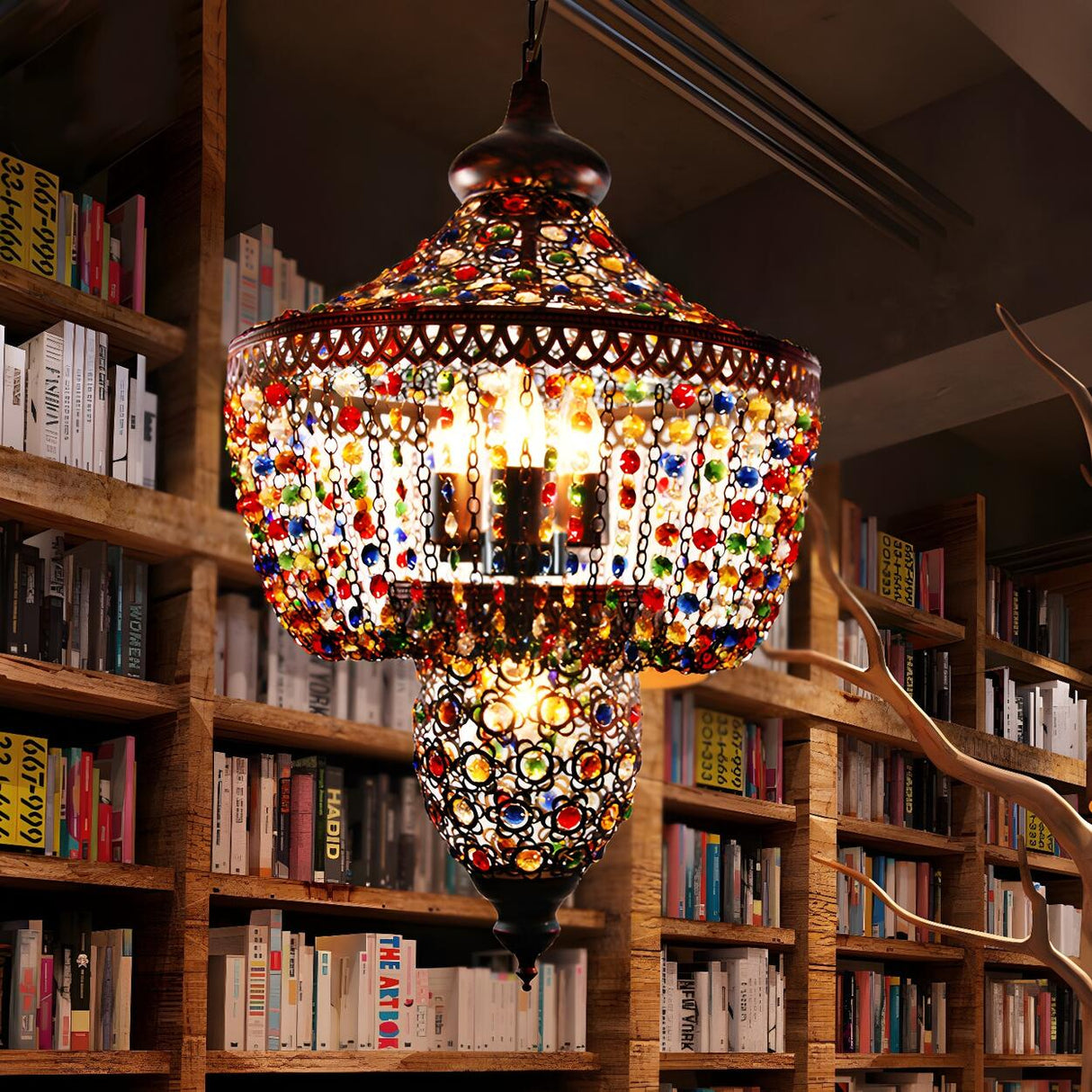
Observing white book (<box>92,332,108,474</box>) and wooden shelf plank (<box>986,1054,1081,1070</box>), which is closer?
white book (<box>92,332,108,474</box>)

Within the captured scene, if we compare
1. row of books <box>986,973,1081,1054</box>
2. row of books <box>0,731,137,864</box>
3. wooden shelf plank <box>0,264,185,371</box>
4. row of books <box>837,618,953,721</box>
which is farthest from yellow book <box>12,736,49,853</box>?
row of books <box>986,973,1081,1054</box>

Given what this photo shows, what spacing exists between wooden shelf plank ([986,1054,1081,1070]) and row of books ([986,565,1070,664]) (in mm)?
837

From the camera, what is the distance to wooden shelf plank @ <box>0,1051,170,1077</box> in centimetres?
211

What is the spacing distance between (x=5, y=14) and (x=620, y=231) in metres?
1.48

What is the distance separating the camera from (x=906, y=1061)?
11.1 feet

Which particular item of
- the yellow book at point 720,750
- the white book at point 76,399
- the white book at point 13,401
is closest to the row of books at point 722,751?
the yellow book at point 720,750

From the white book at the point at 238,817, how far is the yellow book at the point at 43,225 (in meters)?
0.82

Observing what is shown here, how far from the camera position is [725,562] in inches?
39.4

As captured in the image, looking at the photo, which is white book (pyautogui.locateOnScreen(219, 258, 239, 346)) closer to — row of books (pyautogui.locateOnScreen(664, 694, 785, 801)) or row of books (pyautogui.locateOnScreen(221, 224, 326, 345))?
row of books (pyautogui.locateOnScreen(221, 224, 326, 345))

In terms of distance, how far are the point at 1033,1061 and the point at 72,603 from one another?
224 cm

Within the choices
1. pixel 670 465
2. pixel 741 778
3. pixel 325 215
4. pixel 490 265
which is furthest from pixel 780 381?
pixel 741 778

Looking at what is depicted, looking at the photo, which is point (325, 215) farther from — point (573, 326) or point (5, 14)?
point (573, 326)

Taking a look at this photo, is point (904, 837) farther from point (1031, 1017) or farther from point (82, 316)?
point (82, 316)

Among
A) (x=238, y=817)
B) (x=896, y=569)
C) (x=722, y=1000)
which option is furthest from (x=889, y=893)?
(x=238, y=817)
